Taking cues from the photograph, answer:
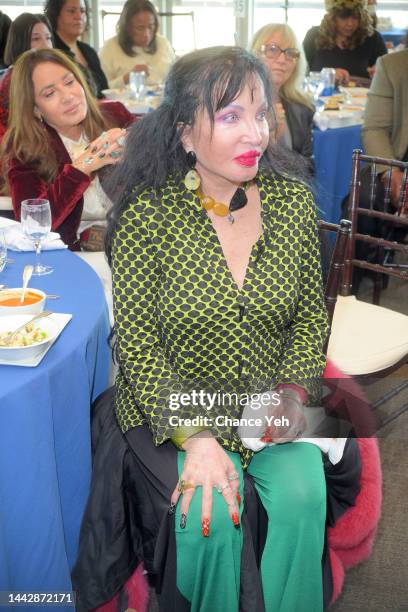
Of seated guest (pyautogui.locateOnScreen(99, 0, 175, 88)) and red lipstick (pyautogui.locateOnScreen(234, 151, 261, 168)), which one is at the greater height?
seated guest (pyautogui.locateOnScreen(99, 0, 175, 88))

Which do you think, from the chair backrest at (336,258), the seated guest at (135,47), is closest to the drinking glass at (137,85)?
the seated guest at (135,47)

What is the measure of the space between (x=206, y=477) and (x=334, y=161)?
2.93 meters

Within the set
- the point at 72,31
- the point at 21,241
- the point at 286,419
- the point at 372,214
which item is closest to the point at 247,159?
the point at 286,419

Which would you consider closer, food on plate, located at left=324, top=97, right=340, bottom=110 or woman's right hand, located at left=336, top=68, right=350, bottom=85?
food on plate, located at left=324, top=97, right=340, bottom=110

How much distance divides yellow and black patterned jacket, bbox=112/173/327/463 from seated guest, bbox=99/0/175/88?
4.13 m

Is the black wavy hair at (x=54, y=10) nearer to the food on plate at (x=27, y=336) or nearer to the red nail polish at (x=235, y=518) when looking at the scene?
the food on plate at (x=27, y=336)

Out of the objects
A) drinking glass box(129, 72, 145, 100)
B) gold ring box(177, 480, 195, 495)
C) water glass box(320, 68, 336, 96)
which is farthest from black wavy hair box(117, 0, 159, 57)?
gold ring box(177, 480, 195, 495)

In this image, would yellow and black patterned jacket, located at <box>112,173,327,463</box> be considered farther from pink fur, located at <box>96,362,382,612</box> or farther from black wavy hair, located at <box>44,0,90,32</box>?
black wavy hair, located at <box>44,0,90,32</box>

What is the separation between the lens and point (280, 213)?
1.57m

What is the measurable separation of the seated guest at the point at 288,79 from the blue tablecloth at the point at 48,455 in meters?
2.18

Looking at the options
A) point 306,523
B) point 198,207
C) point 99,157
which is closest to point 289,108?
point 99,157

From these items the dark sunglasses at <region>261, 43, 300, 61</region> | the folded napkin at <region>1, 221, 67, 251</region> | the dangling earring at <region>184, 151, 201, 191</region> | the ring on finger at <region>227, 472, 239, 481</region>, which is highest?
the dark sunglasses at <region>261, 43, 300, 61</region>

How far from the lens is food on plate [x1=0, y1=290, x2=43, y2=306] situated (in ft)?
5.23

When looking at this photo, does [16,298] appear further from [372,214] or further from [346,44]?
[346,44]
